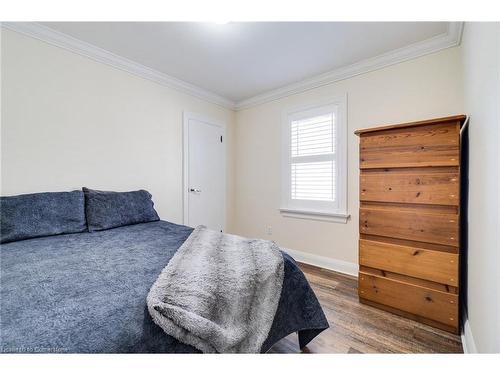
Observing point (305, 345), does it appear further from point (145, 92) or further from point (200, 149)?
point (145, 92)

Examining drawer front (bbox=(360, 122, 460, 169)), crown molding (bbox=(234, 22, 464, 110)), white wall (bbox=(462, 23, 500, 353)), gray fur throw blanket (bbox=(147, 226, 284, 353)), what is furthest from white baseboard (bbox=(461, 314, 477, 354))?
crown molding (bbox=(234, 22, 464, 110))

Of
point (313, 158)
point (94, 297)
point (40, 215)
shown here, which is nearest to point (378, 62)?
point (313, 158)

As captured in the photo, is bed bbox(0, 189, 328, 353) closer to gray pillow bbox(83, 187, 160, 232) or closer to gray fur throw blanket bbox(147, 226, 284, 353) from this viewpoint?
gray fur throw blanket bbox(147, 226, 284, 353)

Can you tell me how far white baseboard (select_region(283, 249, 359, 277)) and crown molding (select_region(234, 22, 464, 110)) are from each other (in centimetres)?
214

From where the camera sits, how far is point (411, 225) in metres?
1.73

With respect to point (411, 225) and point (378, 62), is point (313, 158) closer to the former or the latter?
point (378, 62)

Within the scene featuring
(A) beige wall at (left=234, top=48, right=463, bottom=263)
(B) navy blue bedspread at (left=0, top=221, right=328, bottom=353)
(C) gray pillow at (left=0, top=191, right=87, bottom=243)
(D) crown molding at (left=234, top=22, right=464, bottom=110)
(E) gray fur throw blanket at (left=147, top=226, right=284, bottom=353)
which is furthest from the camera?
(A) beige wall at (left=234, top=48, right=463, bottom=263)

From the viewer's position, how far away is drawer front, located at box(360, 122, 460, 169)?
159 centimetres

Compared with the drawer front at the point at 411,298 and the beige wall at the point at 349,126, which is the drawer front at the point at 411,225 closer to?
the drawer front at the point at 411,298

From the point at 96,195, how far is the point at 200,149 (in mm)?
1525

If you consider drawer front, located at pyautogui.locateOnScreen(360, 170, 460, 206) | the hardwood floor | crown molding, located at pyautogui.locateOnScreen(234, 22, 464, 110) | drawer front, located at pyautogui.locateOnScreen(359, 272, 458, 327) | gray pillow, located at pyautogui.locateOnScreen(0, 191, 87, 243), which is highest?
crown molding, located at pyautogui.locateOnScreen(234, 22, 464, 110)

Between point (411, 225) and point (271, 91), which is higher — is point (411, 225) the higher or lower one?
the lower one

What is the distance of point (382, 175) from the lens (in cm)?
187

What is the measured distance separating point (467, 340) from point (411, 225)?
29.1 inches
